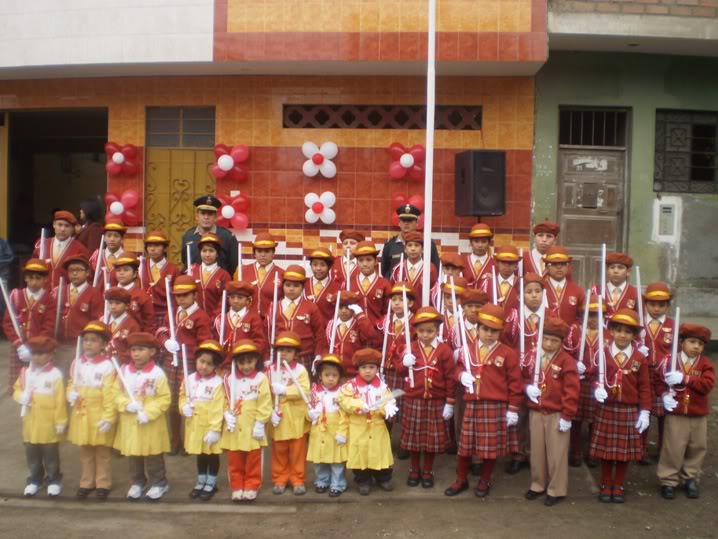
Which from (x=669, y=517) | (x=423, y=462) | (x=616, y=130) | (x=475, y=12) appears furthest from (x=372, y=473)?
(x=616, y=130)

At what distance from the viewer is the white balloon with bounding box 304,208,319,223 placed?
34.3ft

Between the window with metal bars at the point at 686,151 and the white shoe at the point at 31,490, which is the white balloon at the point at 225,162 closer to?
the white shoe at the point at 31,490

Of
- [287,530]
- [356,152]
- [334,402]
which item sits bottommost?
[287,530]

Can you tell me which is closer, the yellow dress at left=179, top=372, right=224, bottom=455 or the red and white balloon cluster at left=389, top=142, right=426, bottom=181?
the yellow dress at left=179, top=372, right=224, bottom=455

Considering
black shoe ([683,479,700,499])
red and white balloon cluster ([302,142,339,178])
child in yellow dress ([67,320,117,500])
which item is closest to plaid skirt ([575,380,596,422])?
black shoe ([683,479,700,499])

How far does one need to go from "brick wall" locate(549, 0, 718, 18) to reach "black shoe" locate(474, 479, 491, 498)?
6235 millimetres

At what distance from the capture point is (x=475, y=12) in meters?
9.63

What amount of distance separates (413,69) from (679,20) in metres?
3.38

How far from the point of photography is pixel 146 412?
236 inches

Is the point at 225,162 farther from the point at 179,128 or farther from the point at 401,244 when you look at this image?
the point at 401,244

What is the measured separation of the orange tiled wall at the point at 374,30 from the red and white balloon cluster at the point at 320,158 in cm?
120

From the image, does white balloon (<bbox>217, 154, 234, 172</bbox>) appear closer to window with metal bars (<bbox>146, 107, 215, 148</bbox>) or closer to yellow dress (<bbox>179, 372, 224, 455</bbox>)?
window with metal bars (<bbox>146, 107, 215, 148</bbox>)

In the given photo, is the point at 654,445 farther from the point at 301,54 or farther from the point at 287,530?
the point at 301,54

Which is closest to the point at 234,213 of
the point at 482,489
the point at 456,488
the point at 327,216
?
the point at 327,216
